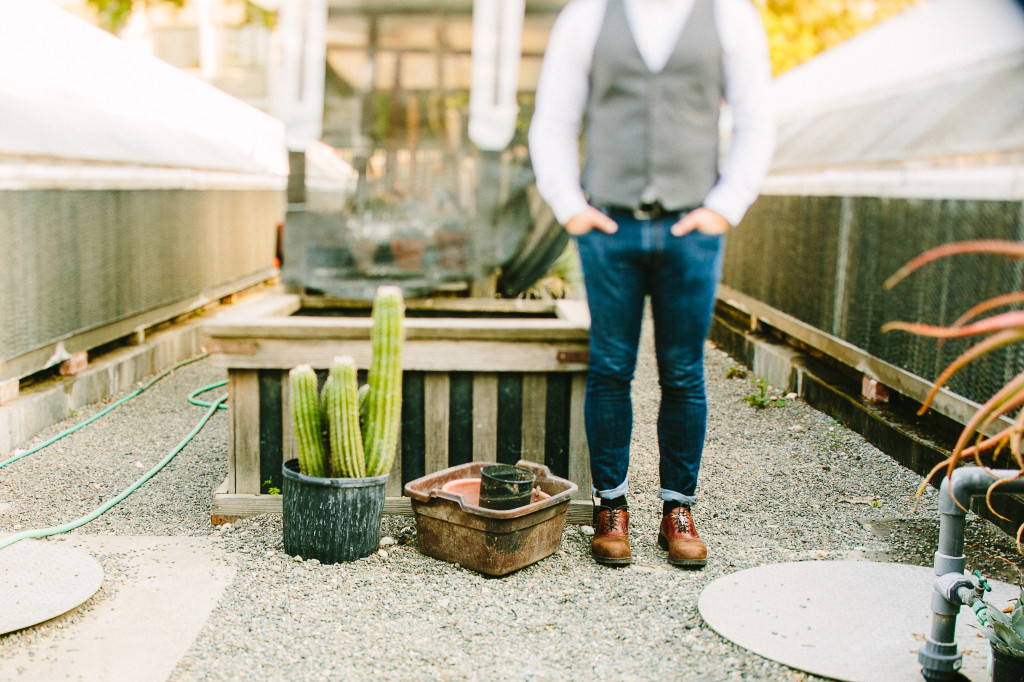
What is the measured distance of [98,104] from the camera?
5461 millimetres

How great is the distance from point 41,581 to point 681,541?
73.9 inches

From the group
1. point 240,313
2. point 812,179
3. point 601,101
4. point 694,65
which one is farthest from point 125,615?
point 812,179

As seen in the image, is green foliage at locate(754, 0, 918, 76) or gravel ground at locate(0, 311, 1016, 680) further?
green foliage at locate(754, 0, 918, 76)

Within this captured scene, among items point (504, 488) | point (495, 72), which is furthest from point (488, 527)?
point (495, 72)

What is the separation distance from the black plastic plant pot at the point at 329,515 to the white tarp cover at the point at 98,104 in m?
1.93

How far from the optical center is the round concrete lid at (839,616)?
7.25 ft

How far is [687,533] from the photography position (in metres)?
2.90

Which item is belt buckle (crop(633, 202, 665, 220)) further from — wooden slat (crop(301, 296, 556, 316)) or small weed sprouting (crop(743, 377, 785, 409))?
small weed sprouting (crop(743, 377, 785, 409))

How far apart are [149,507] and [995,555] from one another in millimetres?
2884

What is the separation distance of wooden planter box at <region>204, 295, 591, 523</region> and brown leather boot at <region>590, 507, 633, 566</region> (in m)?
0.32

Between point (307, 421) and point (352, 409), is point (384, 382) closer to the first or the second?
point (352, 409)

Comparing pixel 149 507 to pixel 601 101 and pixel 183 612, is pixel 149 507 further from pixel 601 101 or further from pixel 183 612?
pixel 601 101

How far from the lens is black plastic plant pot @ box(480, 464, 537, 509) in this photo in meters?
2.74

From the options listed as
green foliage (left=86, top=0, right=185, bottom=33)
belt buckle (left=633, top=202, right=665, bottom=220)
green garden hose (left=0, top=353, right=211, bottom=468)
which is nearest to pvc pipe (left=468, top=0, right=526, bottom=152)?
belt buckle (left=633, top=202, right=665, bottom=220)
